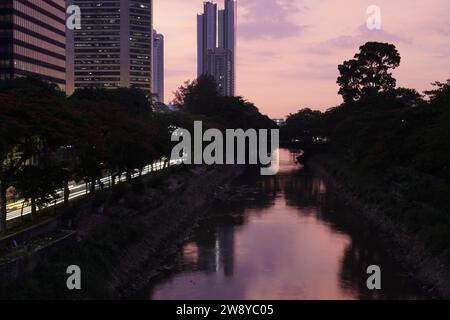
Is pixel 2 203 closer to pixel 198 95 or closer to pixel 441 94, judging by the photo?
pixel 441 94

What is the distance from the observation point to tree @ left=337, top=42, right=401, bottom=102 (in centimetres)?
8650

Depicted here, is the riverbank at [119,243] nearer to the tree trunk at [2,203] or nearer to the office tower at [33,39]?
the tree trunk at [2,203]

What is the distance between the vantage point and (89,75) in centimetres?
18662

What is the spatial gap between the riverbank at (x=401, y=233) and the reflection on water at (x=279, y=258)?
103 centimetres

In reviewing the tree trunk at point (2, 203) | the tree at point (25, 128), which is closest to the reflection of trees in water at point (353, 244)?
the tree at point (25, 128)

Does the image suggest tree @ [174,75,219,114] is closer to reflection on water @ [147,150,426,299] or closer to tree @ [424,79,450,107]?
reflection on water @ [147,150,426,299]

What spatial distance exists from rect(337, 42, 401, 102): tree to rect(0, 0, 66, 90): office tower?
2274 inches

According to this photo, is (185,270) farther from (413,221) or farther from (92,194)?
(413,221)

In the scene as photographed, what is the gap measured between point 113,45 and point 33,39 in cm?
8480

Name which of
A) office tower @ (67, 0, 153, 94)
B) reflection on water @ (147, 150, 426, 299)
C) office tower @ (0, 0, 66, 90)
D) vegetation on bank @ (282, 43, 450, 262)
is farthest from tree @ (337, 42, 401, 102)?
office tower @ (67, 0, 153, 94)

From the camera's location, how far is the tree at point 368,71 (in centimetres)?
8650

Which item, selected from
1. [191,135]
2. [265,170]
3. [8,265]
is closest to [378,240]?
[8,265]

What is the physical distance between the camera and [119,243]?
32.0 metres
